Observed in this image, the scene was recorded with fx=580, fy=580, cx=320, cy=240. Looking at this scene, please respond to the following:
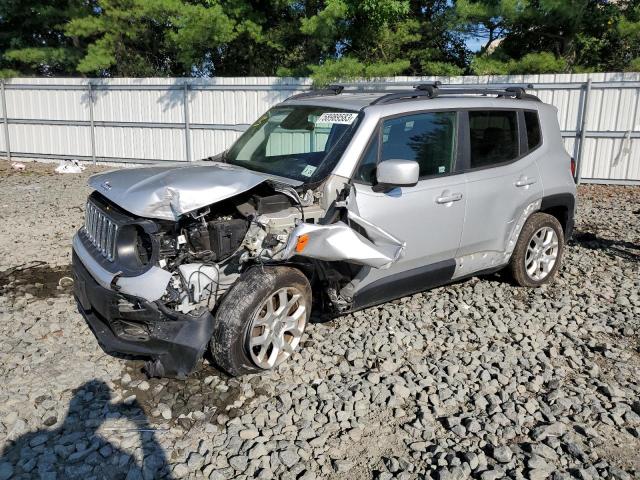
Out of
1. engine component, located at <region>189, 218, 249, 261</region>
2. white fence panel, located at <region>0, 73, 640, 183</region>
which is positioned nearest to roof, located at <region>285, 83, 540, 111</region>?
engine component, located at <region>189, 218, 249, 261</region>

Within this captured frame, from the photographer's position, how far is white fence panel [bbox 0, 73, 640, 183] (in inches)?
467

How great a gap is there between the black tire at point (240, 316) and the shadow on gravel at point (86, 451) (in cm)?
62

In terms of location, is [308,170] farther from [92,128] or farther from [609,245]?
[92,128]

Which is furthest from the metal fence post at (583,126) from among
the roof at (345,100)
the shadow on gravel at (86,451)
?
the shadow on gravel at (86,451)

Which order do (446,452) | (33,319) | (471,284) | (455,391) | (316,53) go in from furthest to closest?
(316,53) < (471,284) < (33,319) < (455,391) < (446,452)

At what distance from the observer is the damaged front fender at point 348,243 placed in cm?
381

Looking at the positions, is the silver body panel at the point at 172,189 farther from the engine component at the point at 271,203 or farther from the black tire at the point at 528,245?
the black tire at the point at 528,245

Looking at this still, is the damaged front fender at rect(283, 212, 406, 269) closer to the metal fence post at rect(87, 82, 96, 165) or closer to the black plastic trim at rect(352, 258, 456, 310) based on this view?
the black plastic trim at rect(352, 258, 456, 310)

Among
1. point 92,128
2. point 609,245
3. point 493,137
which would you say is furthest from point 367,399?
point 92,128

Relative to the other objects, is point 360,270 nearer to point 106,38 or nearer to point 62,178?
point 62,178

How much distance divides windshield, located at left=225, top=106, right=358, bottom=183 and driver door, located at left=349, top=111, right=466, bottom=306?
0.25 m

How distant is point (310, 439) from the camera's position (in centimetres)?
338

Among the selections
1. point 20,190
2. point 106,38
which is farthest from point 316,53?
point 20,190

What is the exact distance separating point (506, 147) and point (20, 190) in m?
9.81
